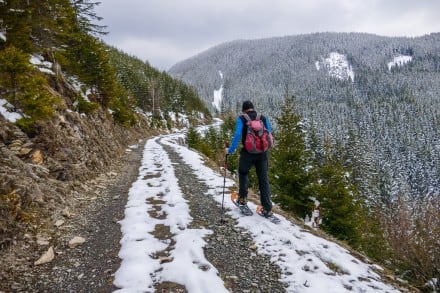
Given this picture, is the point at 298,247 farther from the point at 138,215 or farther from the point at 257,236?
the point at 138,215

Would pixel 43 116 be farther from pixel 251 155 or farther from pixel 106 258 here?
pixel 251 155

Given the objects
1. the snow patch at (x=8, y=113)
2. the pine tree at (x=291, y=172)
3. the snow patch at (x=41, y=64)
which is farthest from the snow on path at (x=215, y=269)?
the snow patch at (x=41, y=64)

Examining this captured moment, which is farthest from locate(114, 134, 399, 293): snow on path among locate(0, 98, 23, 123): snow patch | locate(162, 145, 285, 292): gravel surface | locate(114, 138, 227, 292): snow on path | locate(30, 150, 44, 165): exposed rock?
locate(0, 98, 23, 123): snow patch

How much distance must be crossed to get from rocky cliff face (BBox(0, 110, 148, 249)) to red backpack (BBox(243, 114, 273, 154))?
486cm

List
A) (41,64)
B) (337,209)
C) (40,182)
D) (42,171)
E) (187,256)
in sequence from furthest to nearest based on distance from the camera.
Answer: (41,64) < (337,209) < (42,171) < (40,182) < (187,256)

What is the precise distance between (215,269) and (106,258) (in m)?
2.01

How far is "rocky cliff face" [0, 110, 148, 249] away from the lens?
5.59 meters

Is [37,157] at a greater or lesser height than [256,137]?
lesser

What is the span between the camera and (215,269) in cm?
448

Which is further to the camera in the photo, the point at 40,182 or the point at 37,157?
the point at 37,157

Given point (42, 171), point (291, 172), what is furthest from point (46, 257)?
point (291, 172)

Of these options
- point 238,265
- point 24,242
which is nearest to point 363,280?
point 238,265

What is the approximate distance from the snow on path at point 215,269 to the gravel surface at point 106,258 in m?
0.17

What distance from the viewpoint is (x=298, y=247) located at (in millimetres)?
5234
